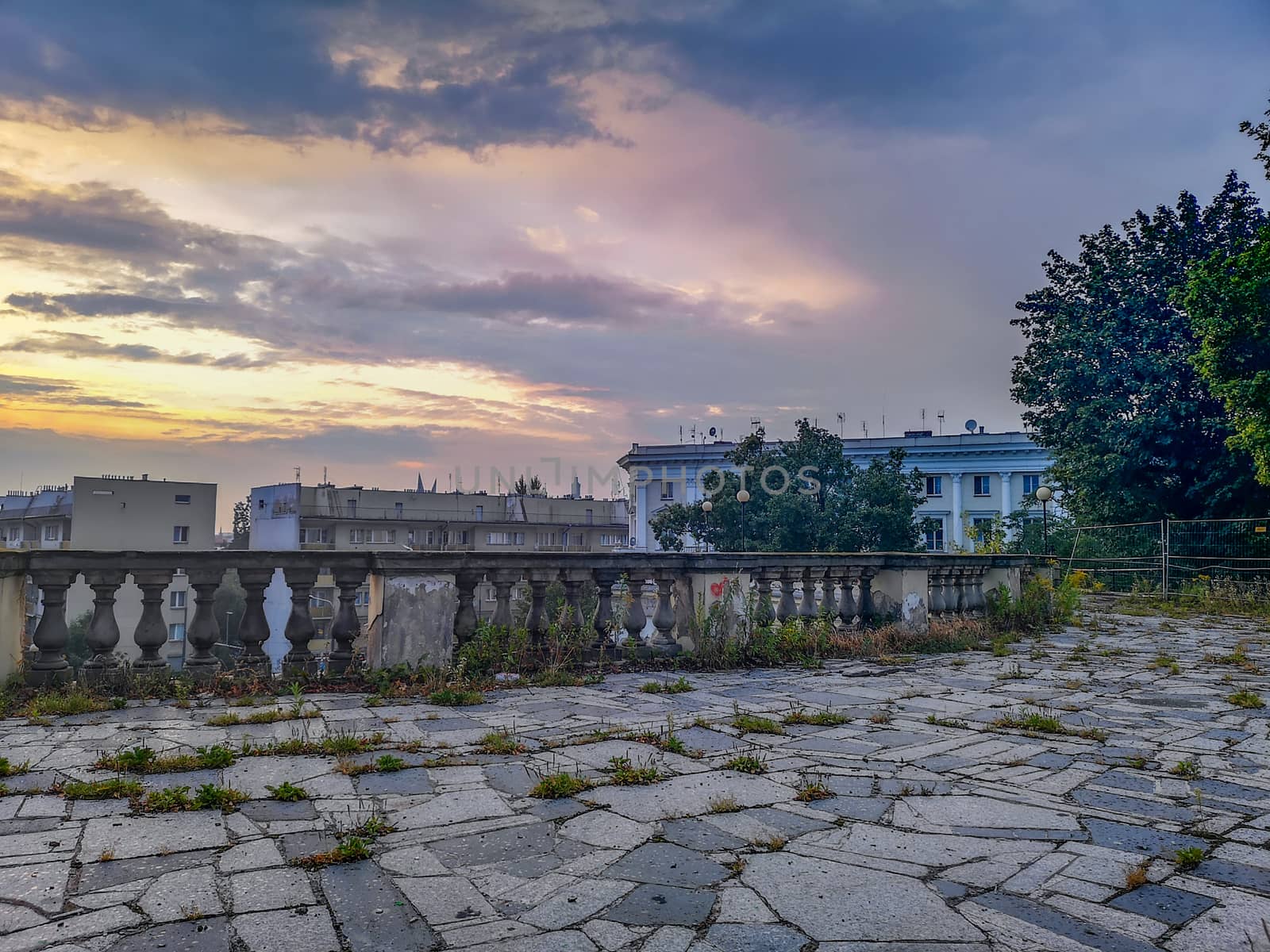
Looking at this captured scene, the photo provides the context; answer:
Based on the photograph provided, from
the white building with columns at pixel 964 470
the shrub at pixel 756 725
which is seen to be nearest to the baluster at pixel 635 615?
the shrub at pixel 756 725

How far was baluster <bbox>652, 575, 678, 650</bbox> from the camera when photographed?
24.0ft

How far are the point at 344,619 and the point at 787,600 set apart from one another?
4.27 metres

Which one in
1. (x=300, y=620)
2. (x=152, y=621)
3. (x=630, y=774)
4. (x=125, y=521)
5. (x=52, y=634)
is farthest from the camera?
(x=125, y=521)

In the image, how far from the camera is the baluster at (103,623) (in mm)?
5258

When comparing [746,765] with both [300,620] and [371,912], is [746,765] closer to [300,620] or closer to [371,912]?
[371,912]

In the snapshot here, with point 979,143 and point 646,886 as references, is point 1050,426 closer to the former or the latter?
point 979,143

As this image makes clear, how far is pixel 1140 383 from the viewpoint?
22984mm

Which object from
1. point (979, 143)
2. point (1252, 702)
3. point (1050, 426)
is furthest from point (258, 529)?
point (1252, 702)

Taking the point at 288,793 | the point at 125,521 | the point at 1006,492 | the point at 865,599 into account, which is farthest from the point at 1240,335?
the point at 125,521

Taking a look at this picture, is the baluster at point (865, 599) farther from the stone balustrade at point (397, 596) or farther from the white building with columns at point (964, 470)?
the white building with columns at point (964, 470)

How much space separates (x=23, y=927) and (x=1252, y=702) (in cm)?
693

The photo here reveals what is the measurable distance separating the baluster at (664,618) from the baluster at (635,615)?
155 millimetres

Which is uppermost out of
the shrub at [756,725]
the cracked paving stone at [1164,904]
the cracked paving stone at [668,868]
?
the cracked paving stone at [1164,904]

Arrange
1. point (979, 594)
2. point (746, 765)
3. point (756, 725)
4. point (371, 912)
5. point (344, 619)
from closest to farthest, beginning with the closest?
point (371, 912) < point (746, 765) < point (756, 725) < point (344, 619) < point (979, 594)
